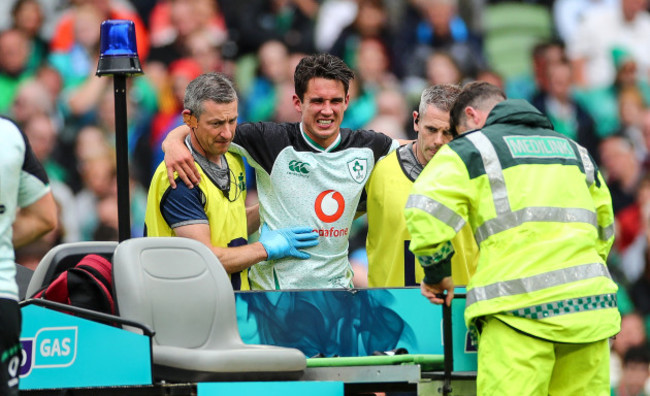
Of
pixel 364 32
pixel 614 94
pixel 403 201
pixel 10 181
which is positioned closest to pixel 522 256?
pixel 403 201

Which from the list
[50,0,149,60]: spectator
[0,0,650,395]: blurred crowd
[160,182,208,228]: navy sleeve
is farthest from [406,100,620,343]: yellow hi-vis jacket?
[50,0,149,60]: spectator

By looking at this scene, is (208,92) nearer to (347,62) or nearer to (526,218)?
(526,218)

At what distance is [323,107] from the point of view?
18.6 ft

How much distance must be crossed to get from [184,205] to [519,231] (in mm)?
1727

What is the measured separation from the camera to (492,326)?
14.7ft

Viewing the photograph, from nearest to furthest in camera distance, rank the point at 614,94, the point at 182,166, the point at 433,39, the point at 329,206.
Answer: the point at 182,166 < the point at 329,206 < the point at 433,39 < the point at 614,94

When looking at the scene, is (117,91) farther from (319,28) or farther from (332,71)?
(319,28)

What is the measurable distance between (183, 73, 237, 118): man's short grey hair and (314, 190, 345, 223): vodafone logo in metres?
0.64

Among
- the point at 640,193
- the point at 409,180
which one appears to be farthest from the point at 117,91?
the point at 640,193

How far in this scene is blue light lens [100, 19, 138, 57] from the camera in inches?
227

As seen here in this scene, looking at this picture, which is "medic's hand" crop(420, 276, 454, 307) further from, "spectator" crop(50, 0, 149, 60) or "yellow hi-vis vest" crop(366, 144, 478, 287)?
"spectator" crop(50, 0, 149, 60)

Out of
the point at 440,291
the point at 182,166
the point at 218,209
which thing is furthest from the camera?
the point at 218,209

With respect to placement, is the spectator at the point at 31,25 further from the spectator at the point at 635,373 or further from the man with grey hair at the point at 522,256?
the spectator at the point at 635,373

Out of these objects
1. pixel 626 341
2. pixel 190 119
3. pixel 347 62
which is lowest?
pixel 626 341
